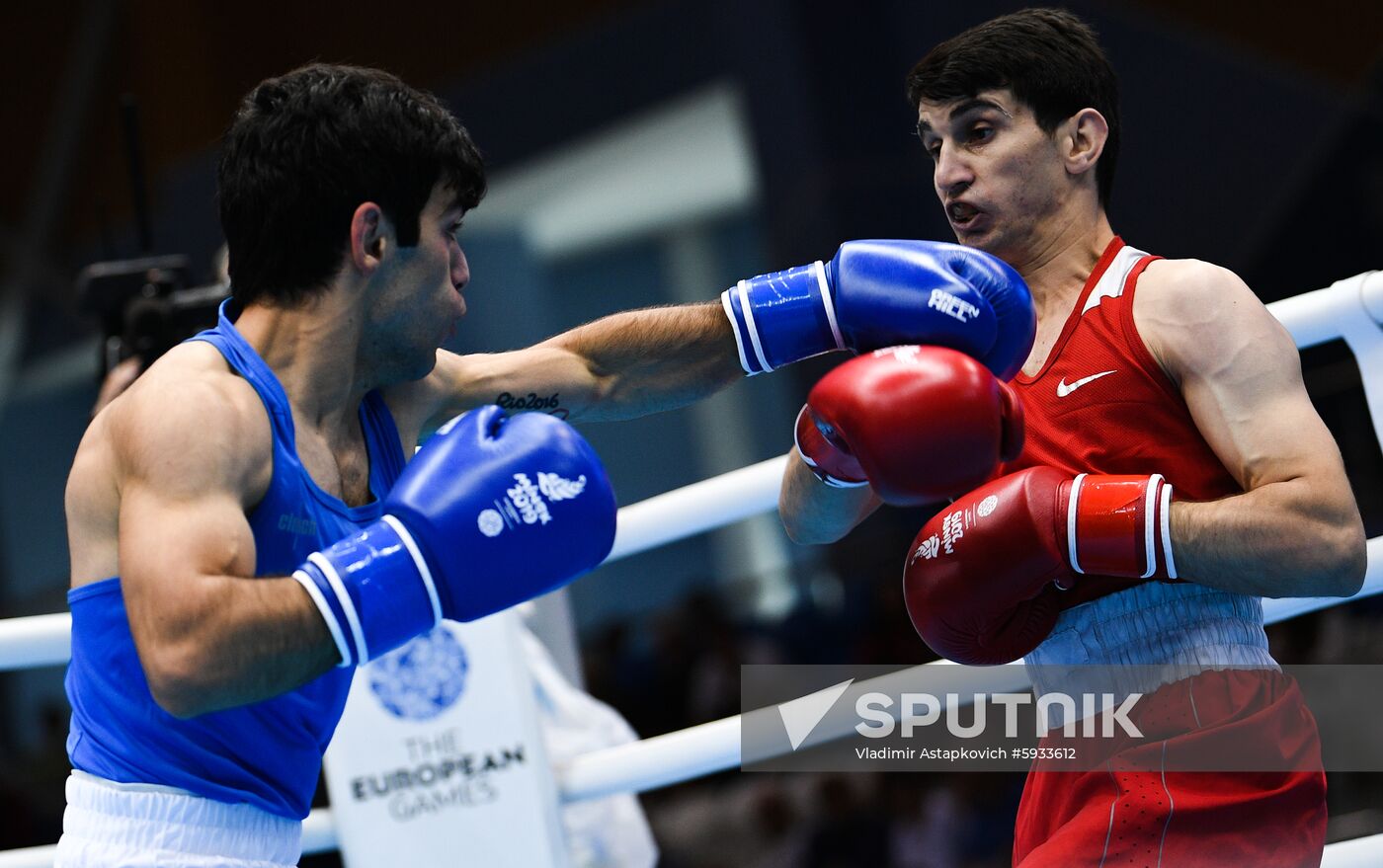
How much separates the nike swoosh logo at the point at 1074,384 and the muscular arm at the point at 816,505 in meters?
0.37

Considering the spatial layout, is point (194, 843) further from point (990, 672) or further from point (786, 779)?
point (786, 779)

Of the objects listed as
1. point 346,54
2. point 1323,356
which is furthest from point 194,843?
point 346,54

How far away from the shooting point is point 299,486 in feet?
6.21

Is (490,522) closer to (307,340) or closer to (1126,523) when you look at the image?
(307,340)

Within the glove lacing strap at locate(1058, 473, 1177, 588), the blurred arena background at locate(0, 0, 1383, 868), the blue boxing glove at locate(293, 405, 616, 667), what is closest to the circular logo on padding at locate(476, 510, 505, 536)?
the blue boxing glove at locate(293, 405, 616, 667)

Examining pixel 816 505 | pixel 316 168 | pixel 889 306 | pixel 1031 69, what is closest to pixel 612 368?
pixel 816 505

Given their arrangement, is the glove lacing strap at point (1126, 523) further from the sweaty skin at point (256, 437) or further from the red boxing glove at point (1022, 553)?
the sweaty skin at point (256, 437)

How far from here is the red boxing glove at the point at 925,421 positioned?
187 centimetres

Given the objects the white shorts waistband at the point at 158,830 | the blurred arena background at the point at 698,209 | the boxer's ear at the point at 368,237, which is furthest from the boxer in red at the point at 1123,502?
the blurred arena background at the point at 698,209

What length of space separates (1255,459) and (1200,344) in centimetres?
17

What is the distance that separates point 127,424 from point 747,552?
20.2ft

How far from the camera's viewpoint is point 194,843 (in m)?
1.84

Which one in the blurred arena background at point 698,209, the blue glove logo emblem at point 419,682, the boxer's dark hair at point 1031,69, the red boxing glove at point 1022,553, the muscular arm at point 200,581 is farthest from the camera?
the blurred arena background at point 698,209

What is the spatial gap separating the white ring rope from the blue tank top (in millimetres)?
592
